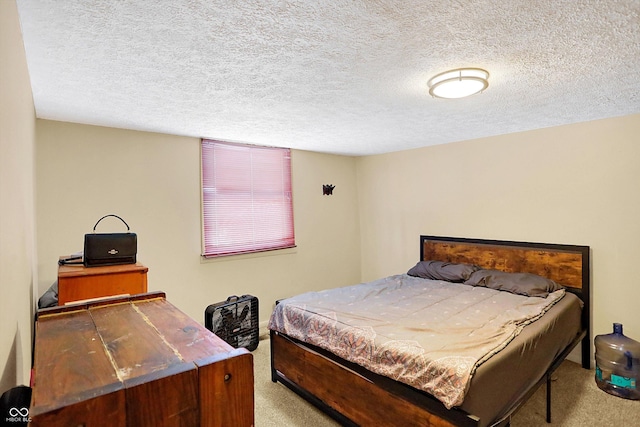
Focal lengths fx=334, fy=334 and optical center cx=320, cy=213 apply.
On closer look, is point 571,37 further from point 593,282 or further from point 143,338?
point 593,282

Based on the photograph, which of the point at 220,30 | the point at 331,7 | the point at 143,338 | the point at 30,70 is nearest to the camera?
the point at 143,338

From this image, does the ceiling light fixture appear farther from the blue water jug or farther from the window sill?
the window sill

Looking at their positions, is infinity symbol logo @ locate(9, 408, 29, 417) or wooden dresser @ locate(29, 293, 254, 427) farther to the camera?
infinity symbol logo @ locate(9, 408, 29, 417)

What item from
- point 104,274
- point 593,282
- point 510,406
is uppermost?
point 104,274

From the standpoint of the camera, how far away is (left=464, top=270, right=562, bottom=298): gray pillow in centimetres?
302

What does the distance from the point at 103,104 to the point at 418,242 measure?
3743 millimetres

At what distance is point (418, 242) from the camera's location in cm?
448

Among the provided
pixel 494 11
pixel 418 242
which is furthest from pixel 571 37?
pixel 418 242

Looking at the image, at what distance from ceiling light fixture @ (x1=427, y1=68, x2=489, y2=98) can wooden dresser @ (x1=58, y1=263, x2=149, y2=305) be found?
1.99 m

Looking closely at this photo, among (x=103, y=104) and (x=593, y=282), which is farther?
(x=593, y=282)

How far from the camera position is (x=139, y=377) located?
0.59 meters

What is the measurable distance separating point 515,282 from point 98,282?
3.34m

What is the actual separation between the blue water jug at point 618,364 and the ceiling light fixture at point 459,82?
2441 mm

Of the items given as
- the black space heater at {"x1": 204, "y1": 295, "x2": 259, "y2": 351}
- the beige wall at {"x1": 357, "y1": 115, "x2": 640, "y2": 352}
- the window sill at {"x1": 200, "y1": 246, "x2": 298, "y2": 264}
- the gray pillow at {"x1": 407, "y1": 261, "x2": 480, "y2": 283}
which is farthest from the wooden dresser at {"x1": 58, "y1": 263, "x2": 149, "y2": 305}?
the beige wall at {"x1": 357, "y1": 115, "x2": 640, "y2": 352}
